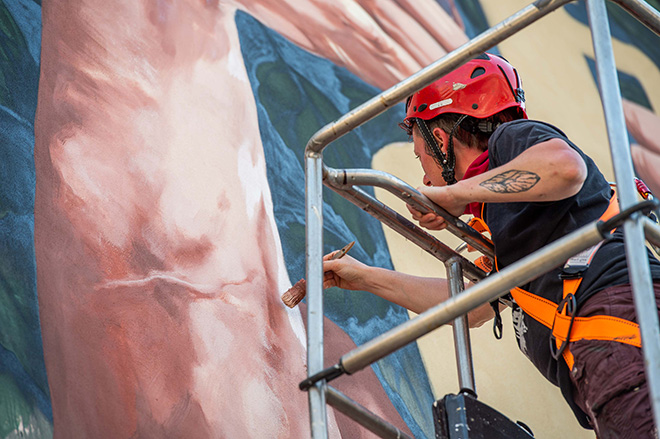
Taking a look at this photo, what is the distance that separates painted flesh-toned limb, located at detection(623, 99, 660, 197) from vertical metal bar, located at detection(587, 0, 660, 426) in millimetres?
3189

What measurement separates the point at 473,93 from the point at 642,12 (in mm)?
688

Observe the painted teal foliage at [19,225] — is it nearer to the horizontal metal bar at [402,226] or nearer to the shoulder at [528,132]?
the horizontal metal bar at [402,226]

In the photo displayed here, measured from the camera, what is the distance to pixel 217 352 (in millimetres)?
2029

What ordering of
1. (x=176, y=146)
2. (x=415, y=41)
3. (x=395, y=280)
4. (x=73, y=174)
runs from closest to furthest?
(x=73, y=174) < (x=395, y=280) < (x=176, y=146) < (x=415, y=41)

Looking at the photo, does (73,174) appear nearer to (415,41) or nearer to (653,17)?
(653,17)

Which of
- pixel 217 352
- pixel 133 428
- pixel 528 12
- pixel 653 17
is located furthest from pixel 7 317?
pixel 653 17

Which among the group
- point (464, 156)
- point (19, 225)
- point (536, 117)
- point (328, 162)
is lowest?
point (19, 225)

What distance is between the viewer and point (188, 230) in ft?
7.13

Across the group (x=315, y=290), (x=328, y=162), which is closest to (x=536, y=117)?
(x=328, y=162)

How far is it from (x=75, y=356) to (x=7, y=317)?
0.17m

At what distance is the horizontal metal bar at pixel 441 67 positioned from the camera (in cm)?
125

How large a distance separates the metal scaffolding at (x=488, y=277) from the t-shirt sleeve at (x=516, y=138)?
0.21 meters

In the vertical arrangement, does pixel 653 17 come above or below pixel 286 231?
above

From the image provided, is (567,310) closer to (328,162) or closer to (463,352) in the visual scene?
(463,352)
